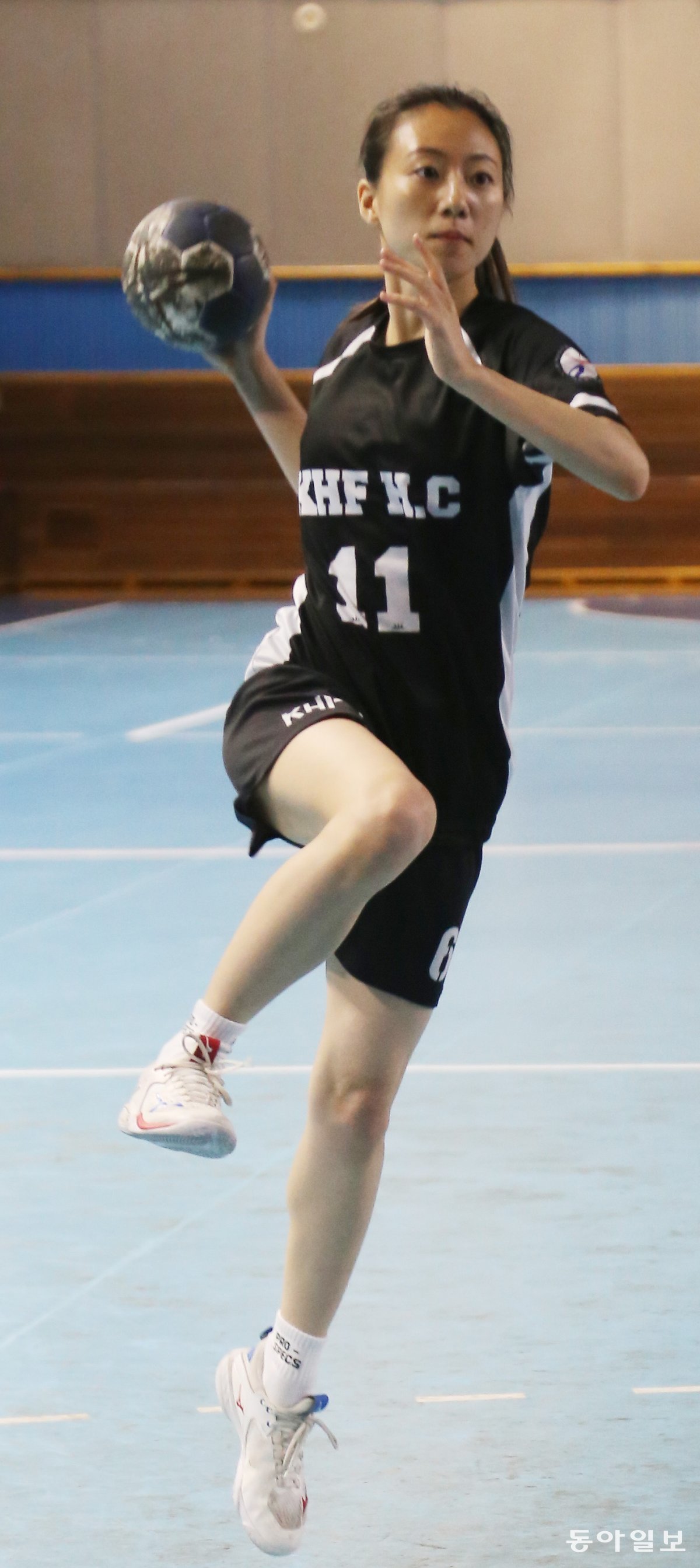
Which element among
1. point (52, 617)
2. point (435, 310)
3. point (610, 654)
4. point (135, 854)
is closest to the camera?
point (435, 310)

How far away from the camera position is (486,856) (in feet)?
21.4

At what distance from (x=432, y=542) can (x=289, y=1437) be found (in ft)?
3.62

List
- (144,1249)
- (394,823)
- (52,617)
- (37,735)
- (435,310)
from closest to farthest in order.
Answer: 1. (394,823)
2. (435,310)
3. (144,1249)
4. (37,735)
5. (52,617)

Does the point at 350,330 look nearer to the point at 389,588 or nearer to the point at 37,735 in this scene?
the point at 389,588

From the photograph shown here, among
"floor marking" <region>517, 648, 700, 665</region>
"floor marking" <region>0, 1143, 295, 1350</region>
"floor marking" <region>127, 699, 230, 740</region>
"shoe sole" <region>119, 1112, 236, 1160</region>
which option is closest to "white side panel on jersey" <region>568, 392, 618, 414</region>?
"shoe sole" <region>119, 1112, 236, 1160</region>

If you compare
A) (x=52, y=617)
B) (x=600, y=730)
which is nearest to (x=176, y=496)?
(x=52, y=617)

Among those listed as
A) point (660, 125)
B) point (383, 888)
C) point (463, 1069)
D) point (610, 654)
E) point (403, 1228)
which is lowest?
point (610, 654)

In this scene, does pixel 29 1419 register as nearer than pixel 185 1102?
No

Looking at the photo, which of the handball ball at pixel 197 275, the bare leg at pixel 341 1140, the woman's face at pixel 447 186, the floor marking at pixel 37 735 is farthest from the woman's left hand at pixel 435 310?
the floor marking at pixel 37 735

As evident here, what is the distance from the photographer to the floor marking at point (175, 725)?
8945mm

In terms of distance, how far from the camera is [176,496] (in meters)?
15.7

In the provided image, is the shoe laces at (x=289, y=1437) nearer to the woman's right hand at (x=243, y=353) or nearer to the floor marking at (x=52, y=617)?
the woman's right hand at (x=243, y=353)

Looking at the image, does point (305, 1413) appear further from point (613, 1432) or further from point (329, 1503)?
point (613, 1432)

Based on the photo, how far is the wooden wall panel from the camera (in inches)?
605
